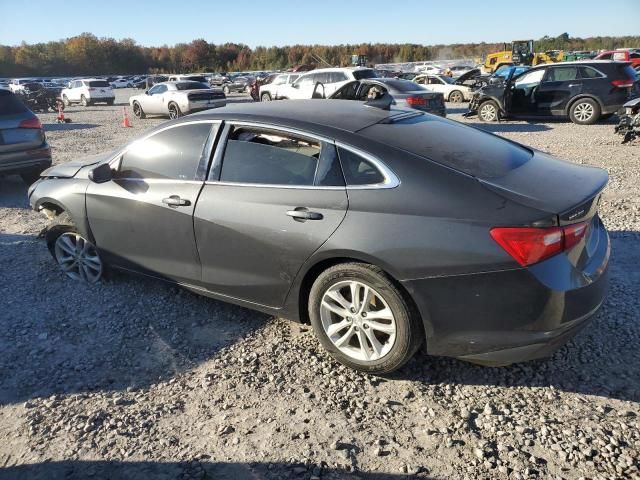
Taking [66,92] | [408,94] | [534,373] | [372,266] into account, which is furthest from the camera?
[66,92]

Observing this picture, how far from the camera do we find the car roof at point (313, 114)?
10.5ft

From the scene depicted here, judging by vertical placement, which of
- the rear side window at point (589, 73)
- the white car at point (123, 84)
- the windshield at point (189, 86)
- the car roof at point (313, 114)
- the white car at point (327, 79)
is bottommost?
the white car at point (123, 84)

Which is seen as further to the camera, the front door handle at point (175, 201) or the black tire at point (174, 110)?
the black tire at point (174, 110)

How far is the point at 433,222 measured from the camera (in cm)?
266

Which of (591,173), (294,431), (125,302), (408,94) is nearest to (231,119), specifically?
(125,302)

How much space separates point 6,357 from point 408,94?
1153cm

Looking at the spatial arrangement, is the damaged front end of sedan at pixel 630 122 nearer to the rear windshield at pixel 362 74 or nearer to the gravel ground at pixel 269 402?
the gravel ground at pixel 269 402

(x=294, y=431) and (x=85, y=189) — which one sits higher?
(x=85, y=189)

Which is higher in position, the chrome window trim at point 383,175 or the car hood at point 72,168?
the chrome window trim at point 383,175

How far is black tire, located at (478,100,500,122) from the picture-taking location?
47.4ft

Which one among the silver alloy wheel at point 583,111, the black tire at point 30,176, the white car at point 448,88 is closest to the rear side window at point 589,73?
the silver alloy wheel at point 583,111

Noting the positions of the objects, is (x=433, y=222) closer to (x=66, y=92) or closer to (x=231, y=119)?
(x=231, y=119)

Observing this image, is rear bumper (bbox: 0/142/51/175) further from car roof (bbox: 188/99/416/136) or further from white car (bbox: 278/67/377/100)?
white car (bbox: 278/67/377/100)

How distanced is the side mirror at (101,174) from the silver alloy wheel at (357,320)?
82.6 inches
